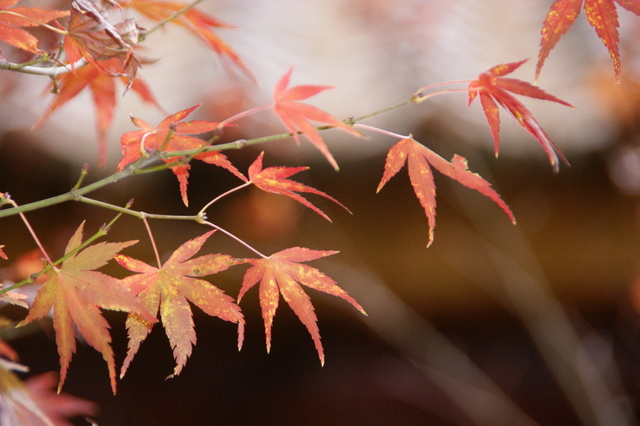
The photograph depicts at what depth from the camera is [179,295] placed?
64 centimetres

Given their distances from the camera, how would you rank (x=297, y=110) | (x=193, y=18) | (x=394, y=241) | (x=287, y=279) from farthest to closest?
(x=394, y=241) < (x=193, y=18) < (x=287, y=279) < (x=297, y=110)

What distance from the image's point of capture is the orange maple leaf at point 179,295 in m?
0.62

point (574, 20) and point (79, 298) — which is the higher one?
point (574, 20)

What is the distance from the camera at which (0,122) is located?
195cm

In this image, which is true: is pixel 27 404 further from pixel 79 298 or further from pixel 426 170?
pixel 426 170

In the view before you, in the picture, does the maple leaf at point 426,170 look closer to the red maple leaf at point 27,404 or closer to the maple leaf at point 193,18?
the maple leaf at point 193,18

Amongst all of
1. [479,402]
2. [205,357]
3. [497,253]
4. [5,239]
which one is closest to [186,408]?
[205,357]

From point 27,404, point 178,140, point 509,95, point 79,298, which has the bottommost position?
point 27,404

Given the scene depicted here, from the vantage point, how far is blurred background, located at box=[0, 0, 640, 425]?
2.21m

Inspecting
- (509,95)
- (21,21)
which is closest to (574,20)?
(509,95)

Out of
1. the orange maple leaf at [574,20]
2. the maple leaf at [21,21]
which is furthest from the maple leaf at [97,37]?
the orange maple leaf at [574,20]

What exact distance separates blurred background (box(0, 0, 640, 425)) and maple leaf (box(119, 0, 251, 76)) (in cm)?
116

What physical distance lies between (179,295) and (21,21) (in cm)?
31

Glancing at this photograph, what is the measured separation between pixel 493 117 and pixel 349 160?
5.47ft
